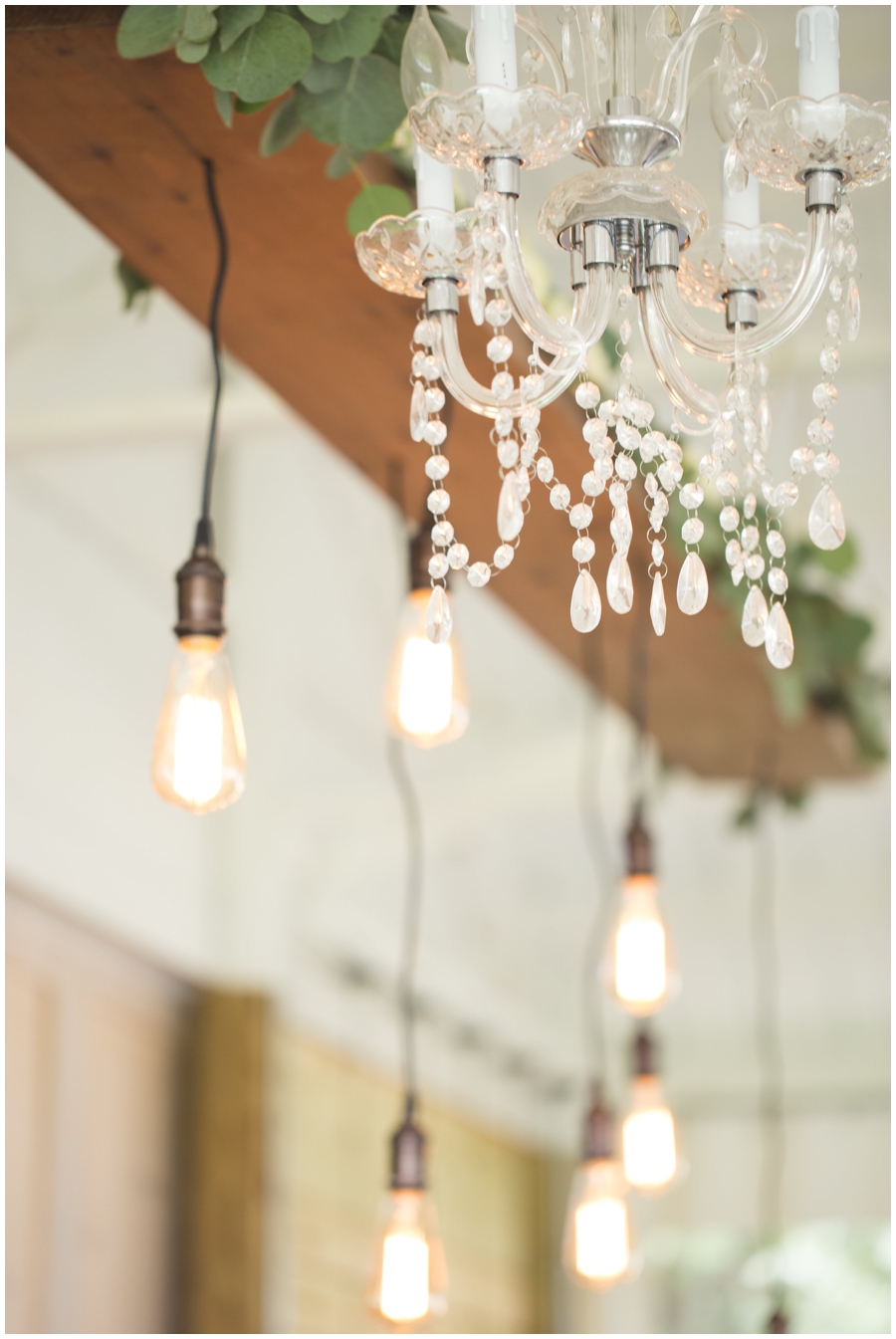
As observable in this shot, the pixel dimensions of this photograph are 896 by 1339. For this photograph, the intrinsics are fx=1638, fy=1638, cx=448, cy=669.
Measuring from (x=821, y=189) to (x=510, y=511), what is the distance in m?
0.41

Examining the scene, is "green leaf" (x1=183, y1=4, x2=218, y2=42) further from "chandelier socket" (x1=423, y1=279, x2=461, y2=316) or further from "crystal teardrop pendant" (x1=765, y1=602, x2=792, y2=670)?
"crystal teardrop pendant" (x1=765, y1=602, x2=792, y2=670)

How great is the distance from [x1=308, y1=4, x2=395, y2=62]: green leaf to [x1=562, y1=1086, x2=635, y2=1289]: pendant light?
253 cm

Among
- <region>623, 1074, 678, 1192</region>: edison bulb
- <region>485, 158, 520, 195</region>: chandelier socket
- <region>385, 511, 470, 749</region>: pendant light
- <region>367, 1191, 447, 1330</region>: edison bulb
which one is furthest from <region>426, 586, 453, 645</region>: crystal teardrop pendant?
<region>623, 1074, 678, 1192</region>: edison bulb

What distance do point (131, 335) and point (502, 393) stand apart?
338cm

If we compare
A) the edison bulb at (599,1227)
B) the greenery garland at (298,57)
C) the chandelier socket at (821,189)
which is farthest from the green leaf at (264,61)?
the edison bulb at (599,1227)

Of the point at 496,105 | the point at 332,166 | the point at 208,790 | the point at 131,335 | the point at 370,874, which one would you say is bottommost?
the point at 208,790

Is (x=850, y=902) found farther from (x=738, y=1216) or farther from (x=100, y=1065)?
(x=100, y=1065)

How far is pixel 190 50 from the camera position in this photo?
1.75m

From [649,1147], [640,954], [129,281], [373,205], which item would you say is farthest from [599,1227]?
[373,205]

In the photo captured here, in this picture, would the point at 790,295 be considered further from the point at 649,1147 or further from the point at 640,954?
the point at 649,1147

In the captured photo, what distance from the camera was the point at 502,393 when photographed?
131 cm

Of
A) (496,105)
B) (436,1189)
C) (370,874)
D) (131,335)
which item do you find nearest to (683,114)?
(496,105)

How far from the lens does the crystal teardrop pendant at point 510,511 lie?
1.25 m

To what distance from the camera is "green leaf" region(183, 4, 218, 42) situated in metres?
1.74
